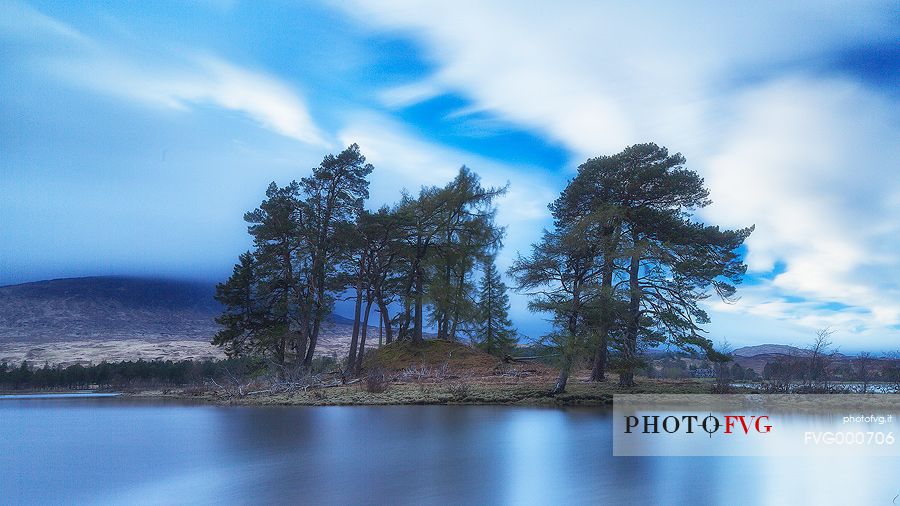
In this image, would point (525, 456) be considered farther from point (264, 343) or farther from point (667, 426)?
point (264, 343)

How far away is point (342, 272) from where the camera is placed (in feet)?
123

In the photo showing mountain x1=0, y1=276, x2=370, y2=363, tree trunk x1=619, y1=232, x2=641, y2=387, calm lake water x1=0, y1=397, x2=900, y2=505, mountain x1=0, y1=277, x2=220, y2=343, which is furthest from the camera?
mountain x1=0, y1=277, x2=220, y2=343

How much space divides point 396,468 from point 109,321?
122575 millimetres

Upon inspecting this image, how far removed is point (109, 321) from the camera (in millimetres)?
116188

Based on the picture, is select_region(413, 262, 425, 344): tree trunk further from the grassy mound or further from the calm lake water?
the calm lake water

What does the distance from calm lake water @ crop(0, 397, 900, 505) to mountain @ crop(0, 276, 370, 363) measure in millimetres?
53501

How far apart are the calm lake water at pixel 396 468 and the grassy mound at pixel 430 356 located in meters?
16.1

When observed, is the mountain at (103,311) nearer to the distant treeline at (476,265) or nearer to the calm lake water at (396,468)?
the distant treeline at (476,265)

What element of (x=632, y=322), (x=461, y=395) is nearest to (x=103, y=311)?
(x=461, y=395)

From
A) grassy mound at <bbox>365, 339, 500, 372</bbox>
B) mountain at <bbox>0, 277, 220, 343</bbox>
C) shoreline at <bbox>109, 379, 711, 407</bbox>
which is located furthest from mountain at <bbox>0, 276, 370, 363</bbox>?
shoreline at <bbox>109, 379, 711, 407</bbox>

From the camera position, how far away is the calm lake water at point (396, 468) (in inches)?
400

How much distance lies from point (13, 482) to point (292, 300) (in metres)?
23.9

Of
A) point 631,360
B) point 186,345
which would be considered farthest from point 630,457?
point 186,345

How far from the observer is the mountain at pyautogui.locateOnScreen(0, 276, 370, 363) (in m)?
80.6
